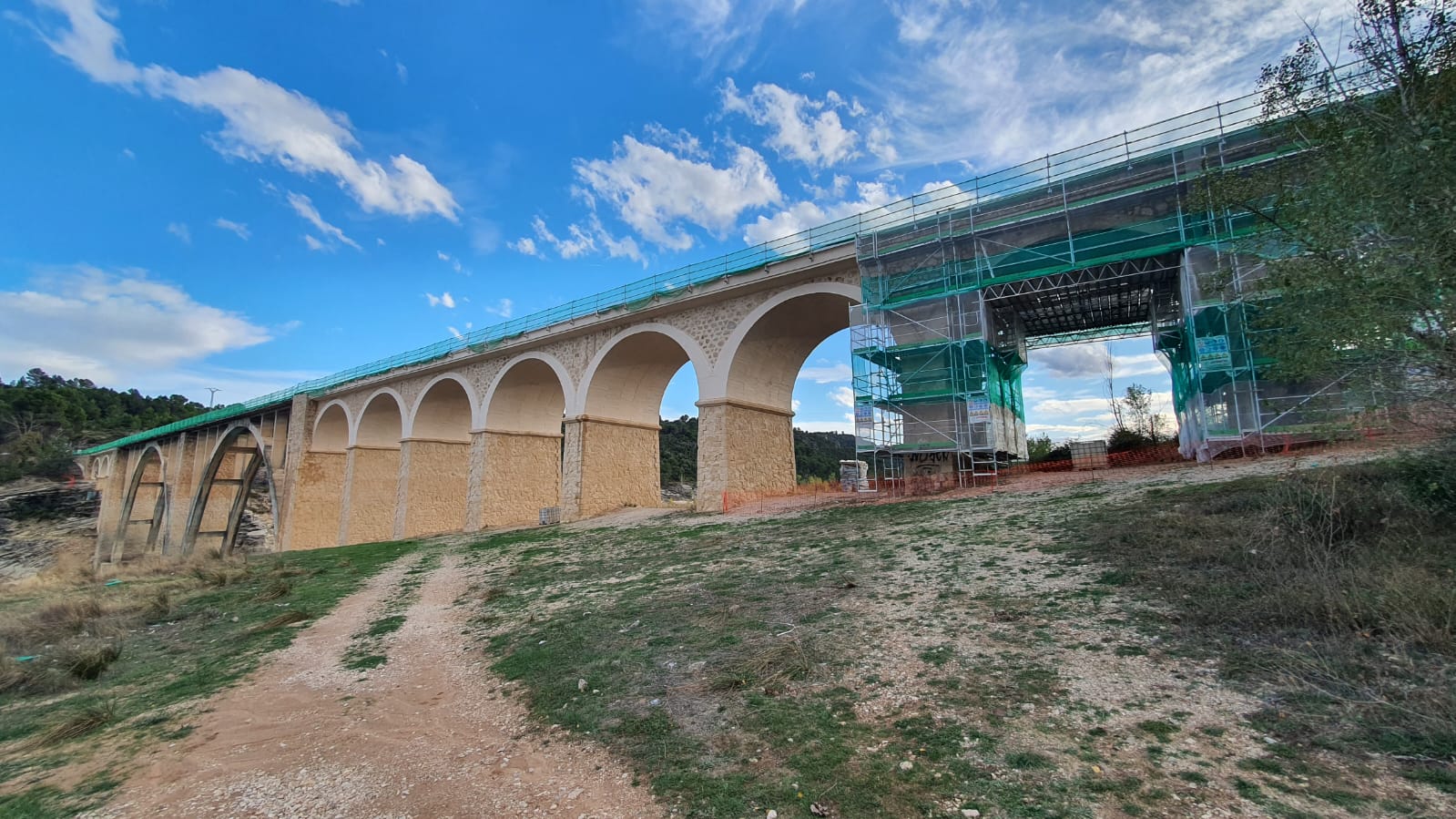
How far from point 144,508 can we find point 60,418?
30877 millimetres

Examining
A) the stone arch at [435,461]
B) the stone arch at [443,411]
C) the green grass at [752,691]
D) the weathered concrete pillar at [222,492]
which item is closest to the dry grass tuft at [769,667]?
the green grass at [752,691]

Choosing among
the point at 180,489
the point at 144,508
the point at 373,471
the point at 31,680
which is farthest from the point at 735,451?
the point at 144,508

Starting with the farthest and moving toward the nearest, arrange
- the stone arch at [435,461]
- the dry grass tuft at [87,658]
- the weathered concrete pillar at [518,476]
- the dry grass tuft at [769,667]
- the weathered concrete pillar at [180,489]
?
the weathered concrete pillar at [180,489] < the stone arch at [435,461] < the weathered concrete pillar at [518,476] < the dry grass tuft at [87,658] < the dry grass tuft at [769,667]

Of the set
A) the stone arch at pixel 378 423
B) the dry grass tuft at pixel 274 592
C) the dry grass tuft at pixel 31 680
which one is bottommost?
the dry grass tuft at pixel 31 680

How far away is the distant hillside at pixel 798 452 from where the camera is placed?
4950 centimetres

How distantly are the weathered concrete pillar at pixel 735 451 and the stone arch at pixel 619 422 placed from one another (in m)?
2.85

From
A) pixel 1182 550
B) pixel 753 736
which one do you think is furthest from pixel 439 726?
pixel 1182 550

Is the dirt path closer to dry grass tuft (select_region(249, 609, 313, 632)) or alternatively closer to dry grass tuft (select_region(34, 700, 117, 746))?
dry grass tuft (select_region(34, 700, 117, 746))

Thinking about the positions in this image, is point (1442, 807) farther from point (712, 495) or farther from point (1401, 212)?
point (712, 495)

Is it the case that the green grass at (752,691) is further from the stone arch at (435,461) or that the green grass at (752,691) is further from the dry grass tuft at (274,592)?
the stone arch at (435,461)

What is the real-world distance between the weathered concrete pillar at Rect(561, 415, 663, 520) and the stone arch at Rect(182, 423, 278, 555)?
87.3 ft

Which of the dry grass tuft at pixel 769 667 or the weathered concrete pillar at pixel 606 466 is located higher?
the weathered concrete pillar at pixel 606 466

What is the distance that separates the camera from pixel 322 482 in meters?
32.7

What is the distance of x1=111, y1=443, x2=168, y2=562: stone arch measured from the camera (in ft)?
145
